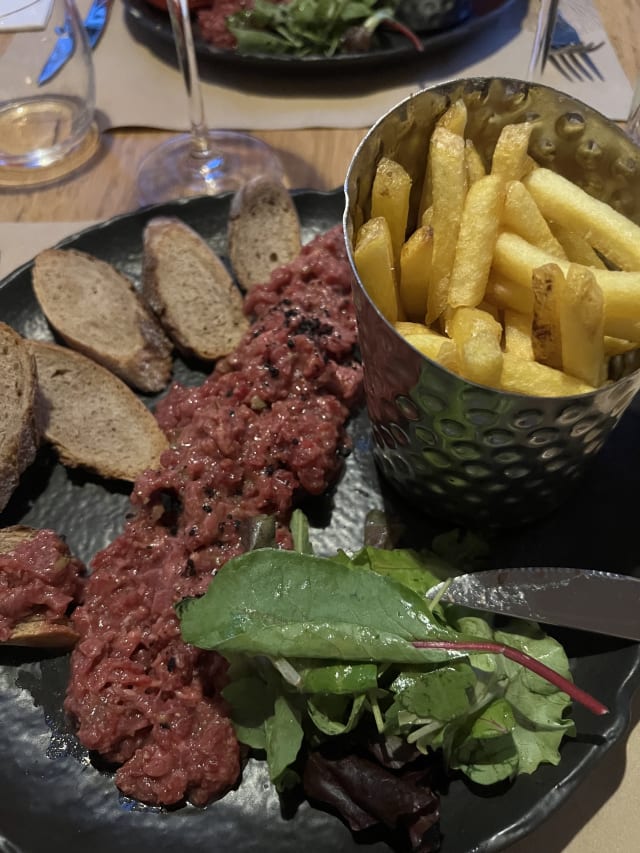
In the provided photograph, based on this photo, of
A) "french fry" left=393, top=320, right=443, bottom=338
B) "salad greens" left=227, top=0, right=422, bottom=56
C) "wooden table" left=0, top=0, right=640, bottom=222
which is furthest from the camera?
"salad greens" left=227, top=0, right=422, bottom=56

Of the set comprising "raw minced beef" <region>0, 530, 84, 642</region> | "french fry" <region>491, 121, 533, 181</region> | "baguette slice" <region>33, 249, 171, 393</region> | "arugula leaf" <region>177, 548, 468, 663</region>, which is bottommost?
"raw minced beef" <region>0, 530, 84, 642</region>

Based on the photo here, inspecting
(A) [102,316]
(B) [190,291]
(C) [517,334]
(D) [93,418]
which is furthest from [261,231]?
(C) [517,334]

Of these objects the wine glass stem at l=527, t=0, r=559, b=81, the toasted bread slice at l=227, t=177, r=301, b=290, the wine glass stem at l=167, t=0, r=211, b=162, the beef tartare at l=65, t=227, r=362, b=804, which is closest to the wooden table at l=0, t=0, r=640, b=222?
the wine glass stem at l=167, t=0, r=211, b=162

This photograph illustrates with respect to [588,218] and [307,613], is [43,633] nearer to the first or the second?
[307,613]

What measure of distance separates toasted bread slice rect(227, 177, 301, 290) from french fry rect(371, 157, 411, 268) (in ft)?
3.08

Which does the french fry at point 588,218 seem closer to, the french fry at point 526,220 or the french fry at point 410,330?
the french fry at point 526,220

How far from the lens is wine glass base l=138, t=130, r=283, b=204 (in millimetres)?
3307

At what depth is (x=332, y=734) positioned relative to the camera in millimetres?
1518

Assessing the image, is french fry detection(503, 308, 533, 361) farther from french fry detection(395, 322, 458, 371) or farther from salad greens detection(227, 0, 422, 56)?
salad greens detection(227, 0, 422, 56)

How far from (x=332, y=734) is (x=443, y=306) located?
102 centimetres

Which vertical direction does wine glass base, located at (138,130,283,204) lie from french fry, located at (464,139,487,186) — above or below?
below

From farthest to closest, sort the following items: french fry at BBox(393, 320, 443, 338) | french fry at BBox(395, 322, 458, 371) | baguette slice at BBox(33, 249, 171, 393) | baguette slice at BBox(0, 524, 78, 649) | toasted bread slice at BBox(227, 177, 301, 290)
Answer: toasted bread slice at BBox(227, 177, 301, 290) → baguette slice at BBox(33, 249, 171, 393) → baguette slice at BBox(0, 524, 78, 649) → french fry at BBox(393, 320, 443, 338) → french fry at BBox(395, 322, 458, 371)

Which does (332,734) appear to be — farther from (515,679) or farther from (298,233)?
(298,233)

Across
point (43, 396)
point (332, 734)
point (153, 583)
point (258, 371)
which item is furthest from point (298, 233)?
point (332, 734)
